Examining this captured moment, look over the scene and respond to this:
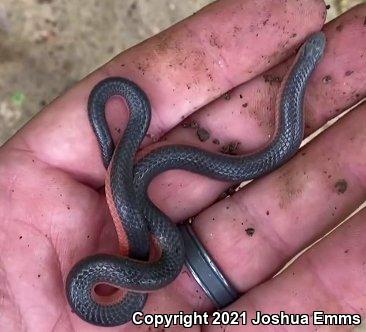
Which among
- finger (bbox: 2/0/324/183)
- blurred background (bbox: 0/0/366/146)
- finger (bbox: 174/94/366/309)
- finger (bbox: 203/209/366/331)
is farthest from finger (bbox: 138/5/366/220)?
blurred background (bbox: 0/0/366/146)

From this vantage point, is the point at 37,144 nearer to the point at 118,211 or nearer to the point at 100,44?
the point at 118,211

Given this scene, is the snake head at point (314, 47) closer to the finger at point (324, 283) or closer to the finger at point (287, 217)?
the finger at point (287, 217)

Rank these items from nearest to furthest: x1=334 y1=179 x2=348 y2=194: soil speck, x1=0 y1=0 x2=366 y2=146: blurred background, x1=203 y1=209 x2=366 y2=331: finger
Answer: x1=203 y1=209 x2=366 y2=331: finger < x1=334 y1=179 x2=348 y2=194: soil speck < x1=0 y1=0 x2=366 y2=146: blurred background

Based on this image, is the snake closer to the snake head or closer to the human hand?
the snake head

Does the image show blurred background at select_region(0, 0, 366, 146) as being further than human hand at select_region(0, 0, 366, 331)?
Yes

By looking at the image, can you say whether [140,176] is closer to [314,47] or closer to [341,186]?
[341,186]

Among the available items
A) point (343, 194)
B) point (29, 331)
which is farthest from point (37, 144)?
point (343, 194)

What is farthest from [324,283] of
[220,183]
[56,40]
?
[56,40]
